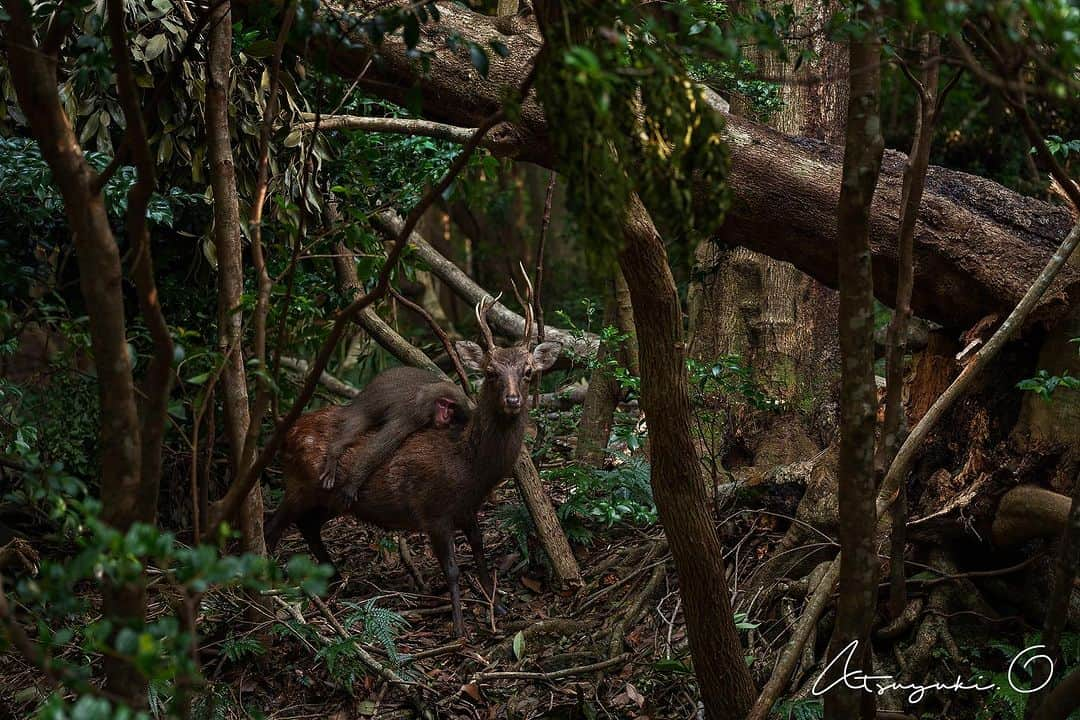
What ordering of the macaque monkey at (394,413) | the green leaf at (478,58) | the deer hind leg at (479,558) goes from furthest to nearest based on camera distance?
1. the macaque monkey at (394,413)
2. the deer hind leg at (479,558)
3. the green leaf at (478,58)

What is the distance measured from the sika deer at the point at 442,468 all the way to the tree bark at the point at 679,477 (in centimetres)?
234

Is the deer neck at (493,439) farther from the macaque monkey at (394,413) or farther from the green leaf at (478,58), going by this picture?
the green leaf at (478,58)

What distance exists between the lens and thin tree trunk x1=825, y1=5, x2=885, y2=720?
12.2 ft

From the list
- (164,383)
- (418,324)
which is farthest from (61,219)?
(418,324)

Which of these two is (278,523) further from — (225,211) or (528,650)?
(225,211)

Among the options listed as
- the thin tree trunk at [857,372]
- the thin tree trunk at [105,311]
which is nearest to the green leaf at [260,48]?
the thin tree trunk at [105,311]

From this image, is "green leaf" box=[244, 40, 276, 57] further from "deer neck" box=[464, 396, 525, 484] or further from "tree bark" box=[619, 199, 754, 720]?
"tree bark" box=[619, 199, 754, 720]

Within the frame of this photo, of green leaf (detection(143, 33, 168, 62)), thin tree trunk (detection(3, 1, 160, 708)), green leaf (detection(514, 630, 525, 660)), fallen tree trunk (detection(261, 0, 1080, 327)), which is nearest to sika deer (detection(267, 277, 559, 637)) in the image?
green leaf (detection(514, 630, 525, 660))

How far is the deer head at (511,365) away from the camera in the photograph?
663cm

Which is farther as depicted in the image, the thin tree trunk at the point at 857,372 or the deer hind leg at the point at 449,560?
the deer hind leg at the point at 449,560

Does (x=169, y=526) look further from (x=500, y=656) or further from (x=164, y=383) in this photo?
(x=164, y=383)
